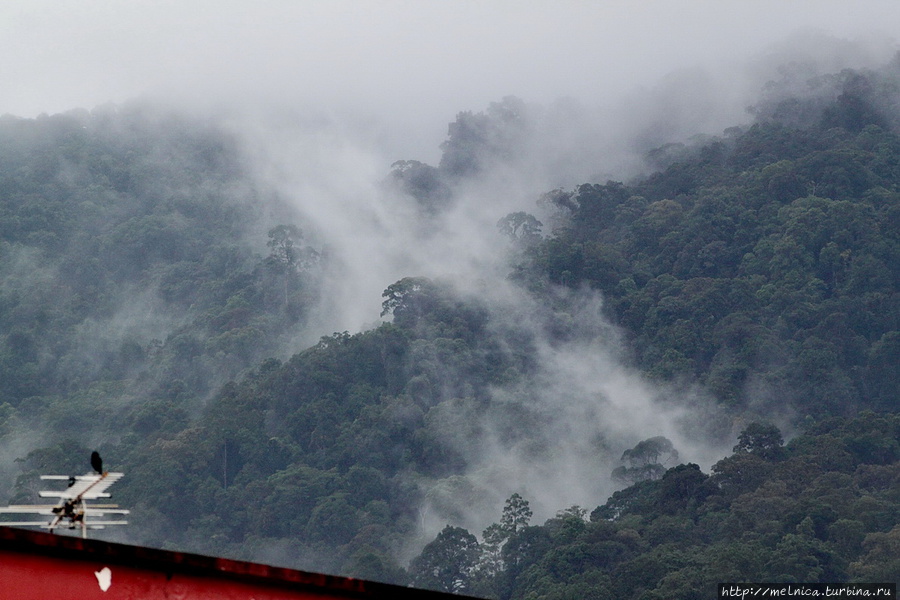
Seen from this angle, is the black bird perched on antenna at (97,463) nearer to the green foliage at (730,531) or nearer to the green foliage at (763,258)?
the green foliage at (730,531)

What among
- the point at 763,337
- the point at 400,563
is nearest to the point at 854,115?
the point at 763,337

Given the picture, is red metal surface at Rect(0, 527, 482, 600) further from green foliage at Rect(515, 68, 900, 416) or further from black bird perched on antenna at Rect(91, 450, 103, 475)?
green foliage at Rect(515, 68, 900, 416)

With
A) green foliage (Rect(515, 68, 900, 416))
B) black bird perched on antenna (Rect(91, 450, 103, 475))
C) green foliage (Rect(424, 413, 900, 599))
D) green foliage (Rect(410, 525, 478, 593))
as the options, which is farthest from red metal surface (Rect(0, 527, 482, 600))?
green foliage (Rect(515, 68, 900, 416))

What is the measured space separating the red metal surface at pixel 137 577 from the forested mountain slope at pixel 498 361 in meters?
38.6

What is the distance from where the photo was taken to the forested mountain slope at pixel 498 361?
51.2 meters

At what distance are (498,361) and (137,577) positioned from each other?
65.3m

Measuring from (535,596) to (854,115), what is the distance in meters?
48.7

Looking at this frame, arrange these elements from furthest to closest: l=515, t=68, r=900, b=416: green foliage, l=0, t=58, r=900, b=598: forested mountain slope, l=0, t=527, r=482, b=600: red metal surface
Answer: l=515, t=68, r=900, b=416: green foliage
l=0, t=58, r=900, b=598: forested mountain slope
l=0, t=527, r=482, b=600: red metal surface

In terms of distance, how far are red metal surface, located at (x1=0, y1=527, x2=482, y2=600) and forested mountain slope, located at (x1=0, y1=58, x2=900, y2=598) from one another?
3858 cm

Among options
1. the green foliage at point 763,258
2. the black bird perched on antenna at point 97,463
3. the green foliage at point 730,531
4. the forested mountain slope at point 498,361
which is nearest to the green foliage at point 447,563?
the forested mountain slope at point 498,361

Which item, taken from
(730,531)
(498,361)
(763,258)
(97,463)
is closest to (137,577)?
(97,463)

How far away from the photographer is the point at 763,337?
67250 mm

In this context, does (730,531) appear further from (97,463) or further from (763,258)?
(97,463)

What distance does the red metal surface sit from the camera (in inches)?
209
